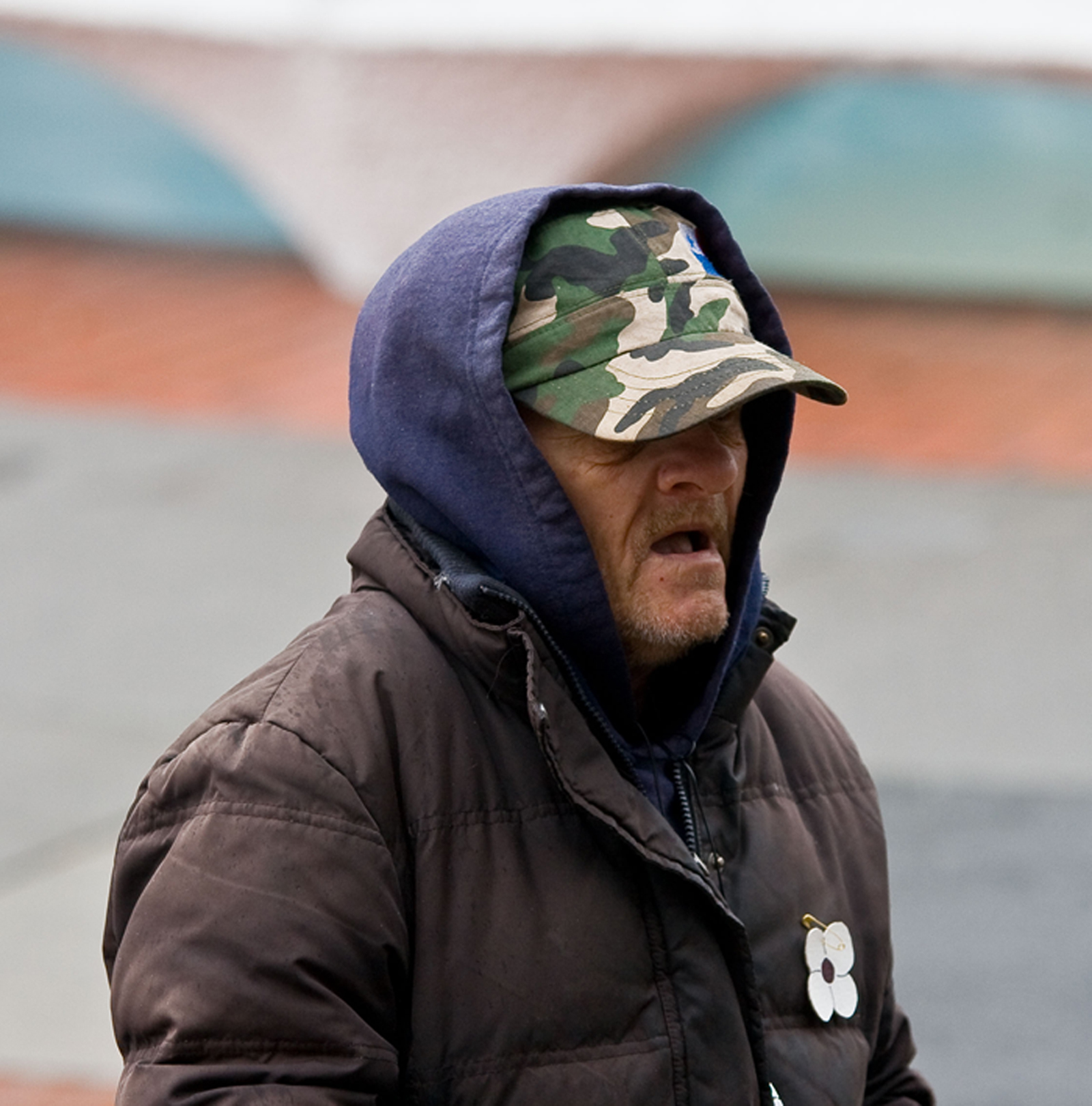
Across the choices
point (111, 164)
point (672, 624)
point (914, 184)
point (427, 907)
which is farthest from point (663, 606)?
point (111, 164)

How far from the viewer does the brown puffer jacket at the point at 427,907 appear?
1.77 metres

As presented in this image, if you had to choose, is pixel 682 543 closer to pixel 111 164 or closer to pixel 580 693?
pixel 580 693

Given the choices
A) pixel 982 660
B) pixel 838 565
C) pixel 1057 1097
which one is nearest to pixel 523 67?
pixel 838 565

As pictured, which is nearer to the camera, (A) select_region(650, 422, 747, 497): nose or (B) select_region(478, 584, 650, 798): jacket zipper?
(B) select_region(478, 584, 650, 798): jacket zipper

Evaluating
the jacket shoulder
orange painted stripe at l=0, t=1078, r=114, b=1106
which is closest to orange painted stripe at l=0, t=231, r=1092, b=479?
orange painted stripe at l=0, t=1078, r=114, b=1106

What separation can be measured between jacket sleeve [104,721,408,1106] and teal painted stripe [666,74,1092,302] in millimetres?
8771

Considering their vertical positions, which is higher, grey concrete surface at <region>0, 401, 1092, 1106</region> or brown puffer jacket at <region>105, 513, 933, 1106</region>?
brown puffer jacket at <region>105, 513, 933, 1106</region>

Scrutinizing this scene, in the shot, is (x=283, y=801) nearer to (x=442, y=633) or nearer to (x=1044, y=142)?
(x=442, y=633)

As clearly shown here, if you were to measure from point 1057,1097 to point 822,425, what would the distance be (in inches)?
212

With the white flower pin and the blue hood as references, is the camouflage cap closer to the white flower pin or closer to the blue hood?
the blue hood

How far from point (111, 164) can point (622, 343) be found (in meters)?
10.9

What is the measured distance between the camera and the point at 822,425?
909 cm

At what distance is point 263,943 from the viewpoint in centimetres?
177

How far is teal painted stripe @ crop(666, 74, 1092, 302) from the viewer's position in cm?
1012
